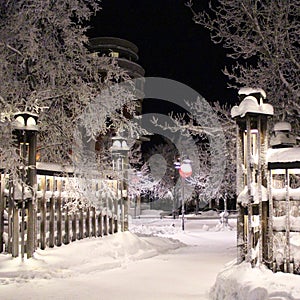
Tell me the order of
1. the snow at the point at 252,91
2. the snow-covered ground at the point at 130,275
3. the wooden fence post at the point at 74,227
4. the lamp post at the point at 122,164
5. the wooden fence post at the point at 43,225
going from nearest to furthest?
the snow-covered ground at the point at 130,275, the snow at the point at 252,91, the wooden fence post at the point at 43,225, the wooden fence post at the point at 74,227, the lamp post at the point at 122,164

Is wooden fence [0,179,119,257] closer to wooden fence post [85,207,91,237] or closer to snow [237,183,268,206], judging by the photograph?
wooden fence post [85,207,91,237]

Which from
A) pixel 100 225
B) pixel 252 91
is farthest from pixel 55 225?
pixel 252 91

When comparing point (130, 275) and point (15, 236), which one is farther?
point (15, 236)

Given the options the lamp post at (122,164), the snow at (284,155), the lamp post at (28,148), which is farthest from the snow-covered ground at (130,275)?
the snow at (284,155)

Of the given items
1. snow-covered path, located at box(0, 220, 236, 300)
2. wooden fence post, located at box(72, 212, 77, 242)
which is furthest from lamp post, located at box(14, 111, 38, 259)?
wooden fence post, located at box(72, 212, 77, 242)

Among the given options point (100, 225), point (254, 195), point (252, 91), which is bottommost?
point (100, 225)

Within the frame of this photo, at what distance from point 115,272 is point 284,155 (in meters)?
4.86

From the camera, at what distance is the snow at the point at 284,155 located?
640 centimetres

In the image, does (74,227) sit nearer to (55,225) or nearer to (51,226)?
(55,225)

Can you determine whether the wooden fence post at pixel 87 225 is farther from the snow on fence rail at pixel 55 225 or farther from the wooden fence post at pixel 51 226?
the wooden fence post at pixel 51 226

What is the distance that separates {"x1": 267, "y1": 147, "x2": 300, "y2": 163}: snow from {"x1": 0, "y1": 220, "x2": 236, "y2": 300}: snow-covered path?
250 centimetres

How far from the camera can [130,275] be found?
9.48 meters

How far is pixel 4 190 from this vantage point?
1012cm

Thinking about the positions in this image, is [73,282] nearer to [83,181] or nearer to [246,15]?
[83,181]
